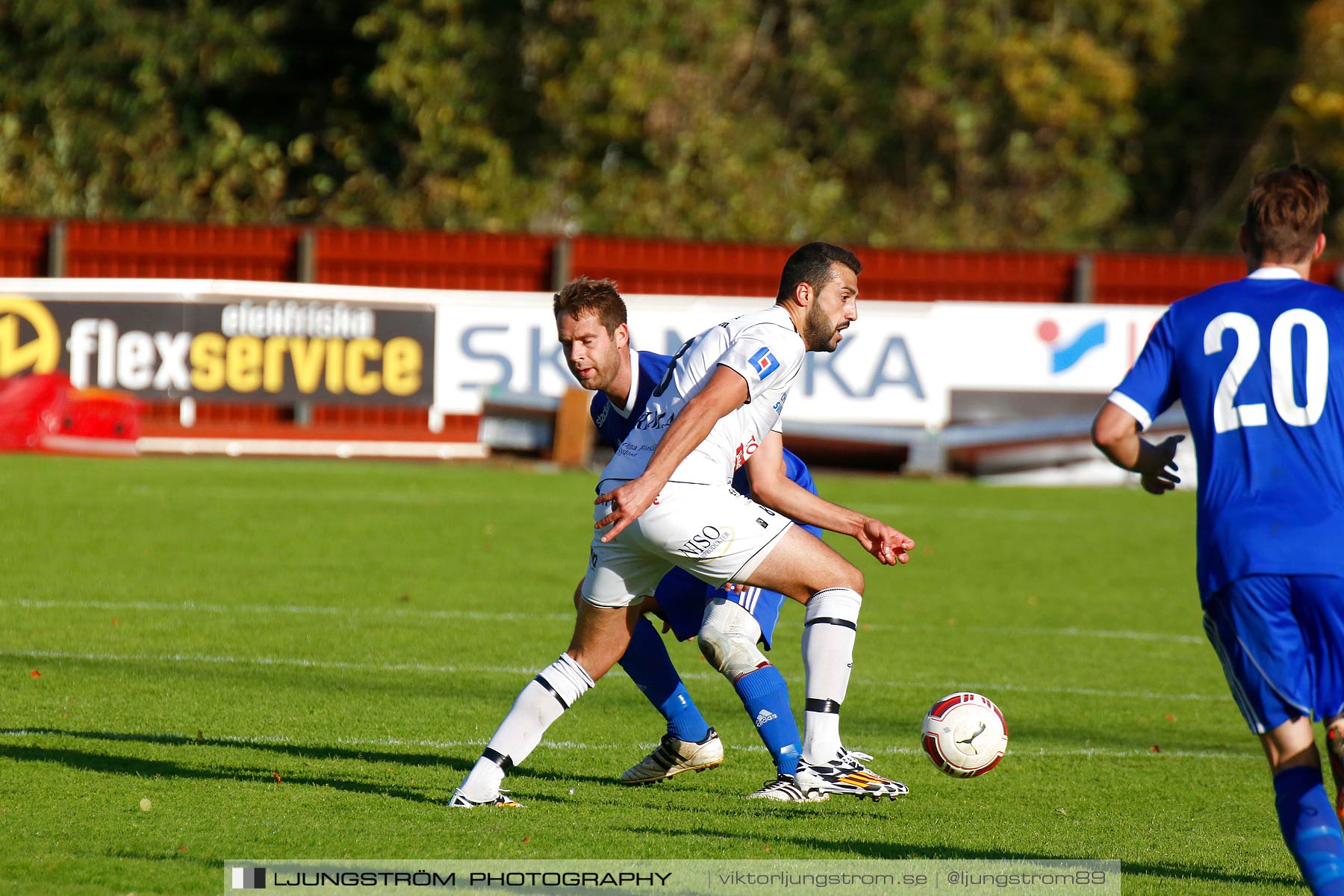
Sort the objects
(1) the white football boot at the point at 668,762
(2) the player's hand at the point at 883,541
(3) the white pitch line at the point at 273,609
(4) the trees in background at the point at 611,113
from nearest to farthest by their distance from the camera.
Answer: (2) the player's hand at the point at 883,541
(1) the white football boot at the point at 668,762
(3) the white pitch line at the point at 273,609
(4) the trees in background at the point at 611,113

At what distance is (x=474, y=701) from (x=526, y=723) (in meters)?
2.11

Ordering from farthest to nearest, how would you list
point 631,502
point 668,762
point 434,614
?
point 434,614 < point 668,762 < point 631,502

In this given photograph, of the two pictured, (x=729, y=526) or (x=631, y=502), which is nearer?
(x=631, y=502)

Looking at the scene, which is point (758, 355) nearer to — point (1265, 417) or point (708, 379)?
point (708, 379)

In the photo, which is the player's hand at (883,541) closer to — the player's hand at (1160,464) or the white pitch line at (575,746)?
the player's hand at (1160,464)

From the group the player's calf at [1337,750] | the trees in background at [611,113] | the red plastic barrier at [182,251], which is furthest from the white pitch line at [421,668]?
the trees in background at [611,113]

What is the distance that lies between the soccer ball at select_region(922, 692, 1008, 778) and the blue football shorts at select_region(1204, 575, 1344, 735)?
1656mm

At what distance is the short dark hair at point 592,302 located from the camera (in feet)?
17.3

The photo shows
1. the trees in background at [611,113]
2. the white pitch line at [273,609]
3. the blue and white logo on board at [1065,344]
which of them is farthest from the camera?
the trees in background at [611,113]

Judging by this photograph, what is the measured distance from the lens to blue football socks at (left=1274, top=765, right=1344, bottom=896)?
12.4 ft

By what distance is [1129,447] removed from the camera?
13.0 feet

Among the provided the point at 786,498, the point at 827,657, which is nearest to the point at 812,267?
the point at 786,498

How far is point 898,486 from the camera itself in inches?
712

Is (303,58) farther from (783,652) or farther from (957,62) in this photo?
(783,652)
